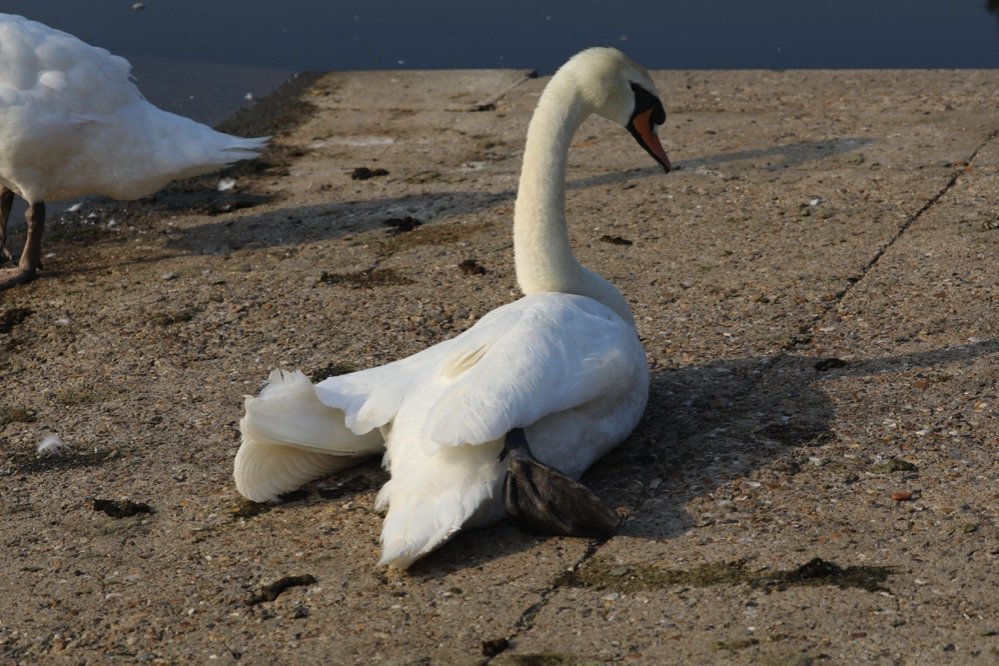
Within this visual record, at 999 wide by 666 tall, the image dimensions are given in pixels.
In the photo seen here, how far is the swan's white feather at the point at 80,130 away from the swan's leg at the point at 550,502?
12.7ft

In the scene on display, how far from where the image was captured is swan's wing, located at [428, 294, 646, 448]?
3.81 m

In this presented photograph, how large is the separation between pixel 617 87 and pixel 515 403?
143 cm

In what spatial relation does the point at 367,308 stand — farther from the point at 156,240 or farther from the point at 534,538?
the point at 534,538

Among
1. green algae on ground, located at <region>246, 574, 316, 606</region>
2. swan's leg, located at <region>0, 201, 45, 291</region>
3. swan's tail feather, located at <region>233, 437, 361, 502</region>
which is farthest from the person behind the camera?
swan's leg, located at <region>0, 201, 45, 291</region>

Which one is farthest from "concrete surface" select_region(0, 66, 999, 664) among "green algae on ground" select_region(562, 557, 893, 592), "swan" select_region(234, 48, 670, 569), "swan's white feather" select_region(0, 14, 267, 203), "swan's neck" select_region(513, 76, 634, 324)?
"swan's neck" select_region(513, 76, 634, 324)

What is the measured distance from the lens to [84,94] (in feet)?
22.6

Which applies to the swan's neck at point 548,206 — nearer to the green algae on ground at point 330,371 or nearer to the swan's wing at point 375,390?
the swan's wing at point 375,390

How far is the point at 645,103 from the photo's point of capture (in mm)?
4887

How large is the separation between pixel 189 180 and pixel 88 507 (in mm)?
4404

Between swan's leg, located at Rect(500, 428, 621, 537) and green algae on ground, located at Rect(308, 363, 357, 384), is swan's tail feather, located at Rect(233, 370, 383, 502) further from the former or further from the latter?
green algae on ground, located at Rect(308, 363, 357, 384)

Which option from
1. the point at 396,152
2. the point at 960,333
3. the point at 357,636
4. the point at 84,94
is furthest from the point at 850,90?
the point at 357,636

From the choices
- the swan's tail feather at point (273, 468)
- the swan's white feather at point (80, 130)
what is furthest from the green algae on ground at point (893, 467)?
the swan's white feather at point (80, 130)

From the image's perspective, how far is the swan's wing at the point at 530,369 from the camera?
3814 millimetres

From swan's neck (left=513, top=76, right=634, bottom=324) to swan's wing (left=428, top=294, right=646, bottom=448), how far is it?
17cm
